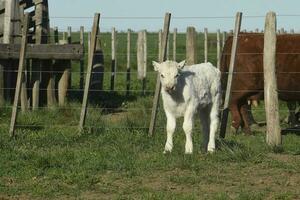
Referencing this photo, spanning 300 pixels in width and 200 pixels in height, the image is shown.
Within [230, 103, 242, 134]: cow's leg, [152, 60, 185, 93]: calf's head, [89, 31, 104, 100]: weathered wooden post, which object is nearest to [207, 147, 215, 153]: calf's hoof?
[152, 60, 185, 93]: calf's head

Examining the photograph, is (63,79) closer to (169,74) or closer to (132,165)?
(169,74)

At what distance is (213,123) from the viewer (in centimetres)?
1194

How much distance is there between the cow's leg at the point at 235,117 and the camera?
15741 mm

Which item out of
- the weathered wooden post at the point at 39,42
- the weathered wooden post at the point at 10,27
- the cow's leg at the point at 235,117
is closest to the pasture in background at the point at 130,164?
the cow's leg at the point at 235,117

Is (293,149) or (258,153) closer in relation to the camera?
(258,153)

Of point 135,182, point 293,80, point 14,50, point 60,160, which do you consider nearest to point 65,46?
point 14,50

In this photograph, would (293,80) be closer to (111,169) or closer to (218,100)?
(218,100)

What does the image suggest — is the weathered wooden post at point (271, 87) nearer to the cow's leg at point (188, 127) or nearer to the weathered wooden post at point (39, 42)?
the cow's leg at point (188, 127)

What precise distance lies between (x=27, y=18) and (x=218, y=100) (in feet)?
12.6

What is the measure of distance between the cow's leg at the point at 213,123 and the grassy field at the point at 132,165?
0.58 feet

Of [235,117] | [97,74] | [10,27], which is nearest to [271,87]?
[235,117]

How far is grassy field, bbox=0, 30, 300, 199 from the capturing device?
28.4ft

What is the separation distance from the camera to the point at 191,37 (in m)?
14.1

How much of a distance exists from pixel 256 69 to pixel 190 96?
523cm
